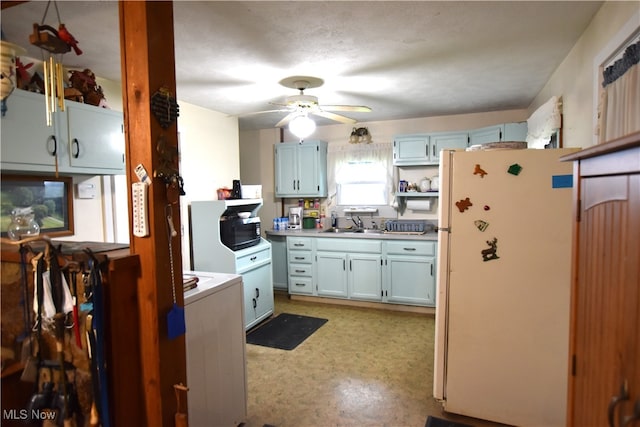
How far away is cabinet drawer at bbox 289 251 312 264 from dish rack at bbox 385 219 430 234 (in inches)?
41.5

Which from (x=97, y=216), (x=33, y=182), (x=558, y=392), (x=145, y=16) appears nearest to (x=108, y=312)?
(x=145, y=16)

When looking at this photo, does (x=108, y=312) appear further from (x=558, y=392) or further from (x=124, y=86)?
(x=558, y=392)

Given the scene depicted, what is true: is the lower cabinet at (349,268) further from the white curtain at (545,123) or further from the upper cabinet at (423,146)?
the white curtain at (545,123)

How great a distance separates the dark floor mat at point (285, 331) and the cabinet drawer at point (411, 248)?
3.73 ft

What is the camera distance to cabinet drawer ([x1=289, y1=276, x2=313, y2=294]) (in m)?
4.57

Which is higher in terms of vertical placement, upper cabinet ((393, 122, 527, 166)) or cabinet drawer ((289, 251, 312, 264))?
upper cabinet ((393, 122, 527, 166))

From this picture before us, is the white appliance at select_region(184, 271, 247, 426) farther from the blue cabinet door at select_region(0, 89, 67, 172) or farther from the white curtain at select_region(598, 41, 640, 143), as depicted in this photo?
the white curtain at select_region(598, 41, 640, 143)

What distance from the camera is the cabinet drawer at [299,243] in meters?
4.54

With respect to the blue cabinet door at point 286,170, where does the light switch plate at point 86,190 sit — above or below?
below

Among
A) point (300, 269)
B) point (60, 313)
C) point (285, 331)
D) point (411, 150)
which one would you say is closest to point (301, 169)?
point (300, 269)

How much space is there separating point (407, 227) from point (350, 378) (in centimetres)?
215

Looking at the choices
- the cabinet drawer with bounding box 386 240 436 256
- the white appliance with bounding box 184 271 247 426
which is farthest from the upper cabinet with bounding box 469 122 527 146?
the white appliance with bounding box 184 271 247 426

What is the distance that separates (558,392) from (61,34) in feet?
9.84

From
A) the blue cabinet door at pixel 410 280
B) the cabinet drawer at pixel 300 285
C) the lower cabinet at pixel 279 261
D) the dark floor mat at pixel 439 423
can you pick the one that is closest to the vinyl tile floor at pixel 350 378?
the dark floor mat at pixel 439 423
